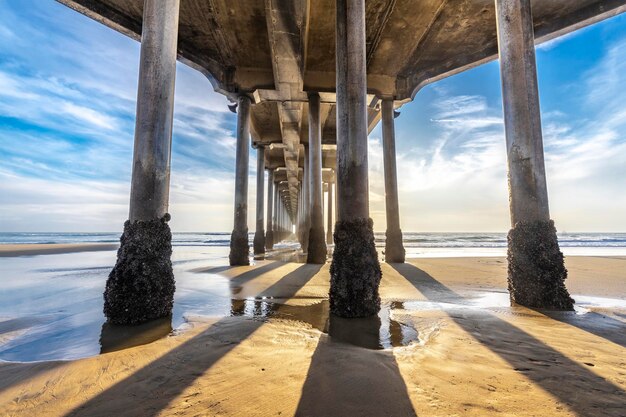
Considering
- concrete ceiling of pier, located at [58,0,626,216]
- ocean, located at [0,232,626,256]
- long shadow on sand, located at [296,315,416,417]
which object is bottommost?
ocean, located at [0,232,626,256]

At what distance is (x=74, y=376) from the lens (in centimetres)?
205

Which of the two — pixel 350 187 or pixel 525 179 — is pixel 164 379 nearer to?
pixel 350 187

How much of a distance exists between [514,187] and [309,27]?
8.01m

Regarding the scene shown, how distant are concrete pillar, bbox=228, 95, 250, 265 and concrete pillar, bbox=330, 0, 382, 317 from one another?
627 cm

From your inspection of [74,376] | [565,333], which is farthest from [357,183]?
[74,376]

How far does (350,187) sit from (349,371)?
2702mm

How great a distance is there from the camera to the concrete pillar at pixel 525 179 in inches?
164

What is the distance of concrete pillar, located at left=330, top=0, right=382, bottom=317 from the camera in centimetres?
384

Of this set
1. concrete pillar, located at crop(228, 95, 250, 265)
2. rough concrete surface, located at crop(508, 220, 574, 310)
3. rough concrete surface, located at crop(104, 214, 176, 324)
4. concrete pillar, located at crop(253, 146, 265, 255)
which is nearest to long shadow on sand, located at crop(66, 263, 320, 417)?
rough concrete surface, located at crop(104, 214, 176, 324)

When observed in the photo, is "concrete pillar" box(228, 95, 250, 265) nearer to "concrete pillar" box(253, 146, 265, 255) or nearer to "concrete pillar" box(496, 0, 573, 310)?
"concrete pillar" box(253, 146, 265, 255)

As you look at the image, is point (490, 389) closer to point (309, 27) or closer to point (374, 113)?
point (309, 27)

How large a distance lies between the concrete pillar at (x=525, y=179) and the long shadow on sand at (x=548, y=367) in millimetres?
1143

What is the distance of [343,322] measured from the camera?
3.56 m

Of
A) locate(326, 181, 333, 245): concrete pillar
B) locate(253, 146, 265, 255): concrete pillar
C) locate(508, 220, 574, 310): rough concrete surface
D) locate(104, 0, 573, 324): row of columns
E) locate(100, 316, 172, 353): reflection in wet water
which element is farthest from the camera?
locate(326, 181, 333, 245): concrete pillar
